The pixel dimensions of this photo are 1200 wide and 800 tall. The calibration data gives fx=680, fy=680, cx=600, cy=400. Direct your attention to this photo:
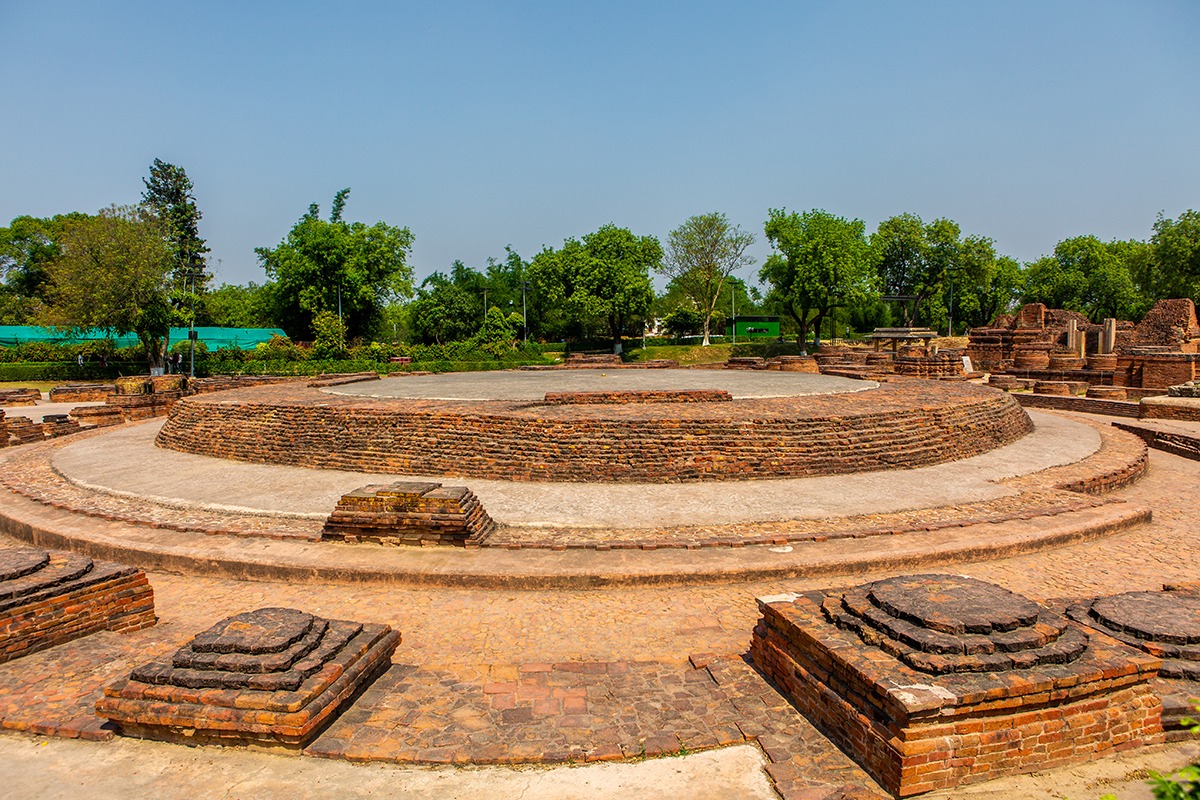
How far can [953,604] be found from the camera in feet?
10.8

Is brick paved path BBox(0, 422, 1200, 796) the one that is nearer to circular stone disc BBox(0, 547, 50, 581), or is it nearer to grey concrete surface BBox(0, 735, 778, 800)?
grey concrete surface BBox(0, 735, 778, 800)

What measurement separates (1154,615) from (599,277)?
34824 millimetres

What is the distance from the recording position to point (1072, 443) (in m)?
10.8

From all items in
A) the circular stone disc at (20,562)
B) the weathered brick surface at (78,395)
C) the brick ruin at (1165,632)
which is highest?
the weathered brick surface at (78,395)

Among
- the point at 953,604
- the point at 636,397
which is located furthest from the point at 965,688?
the point at 636,397

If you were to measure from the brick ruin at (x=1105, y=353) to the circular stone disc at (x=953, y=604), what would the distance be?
60.7ft

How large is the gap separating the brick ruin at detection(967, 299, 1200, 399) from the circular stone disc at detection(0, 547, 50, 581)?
21.7 meters

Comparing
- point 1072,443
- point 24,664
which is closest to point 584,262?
point 1072,443

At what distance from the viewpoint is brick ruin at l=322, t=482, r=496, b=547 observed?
5.90 metres

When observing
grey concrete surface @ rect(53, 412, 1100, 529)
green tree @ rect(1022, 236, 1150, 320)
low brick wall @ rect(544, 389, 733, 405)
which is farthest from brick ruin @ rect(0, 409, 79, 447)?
green tree @ rect(1022, 236, 1150, 320)

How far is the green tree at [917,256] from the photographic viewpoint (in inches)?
1860

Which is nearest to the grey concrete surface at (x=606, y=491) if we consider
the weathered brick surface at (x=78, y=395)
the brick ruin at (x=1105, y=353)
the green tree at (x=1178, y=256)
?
the brick ruin at (x=1105, y=353)

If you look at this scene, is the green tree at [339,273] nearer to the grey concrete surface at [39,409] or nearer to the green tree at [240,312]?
the green tree at [240,312]

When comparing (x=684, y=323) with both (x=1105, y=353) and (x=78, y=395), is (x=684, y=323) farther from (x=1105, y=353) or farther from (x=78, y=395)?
(x=78, y=395)
